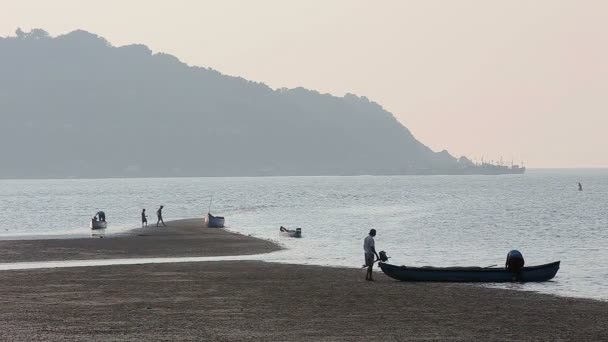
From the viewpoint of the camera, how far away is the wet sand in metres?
57.5

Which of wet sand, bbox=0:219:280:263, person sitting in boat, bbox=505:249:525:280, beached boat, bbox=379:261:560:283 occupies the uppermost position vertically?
person sitting in boat, bbox=505:249:525:280

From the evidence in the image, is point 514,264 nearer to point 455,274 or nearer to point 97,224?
point 455,274

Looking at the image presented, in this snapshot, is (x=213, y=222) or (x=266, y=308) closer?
(x=266, y=308)

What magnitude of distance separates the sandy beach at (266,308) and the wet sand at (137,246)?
10311mm

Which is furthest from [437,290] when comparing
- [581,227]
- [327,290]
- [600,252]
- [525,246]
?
[581,227]

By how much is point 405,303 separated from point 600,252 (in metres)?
35.7

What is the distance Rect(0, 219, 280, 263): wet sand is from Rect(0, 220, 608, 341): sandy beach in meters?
10.3

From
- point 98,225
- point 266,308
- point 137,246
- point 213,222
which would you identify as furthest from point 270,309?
point 213,222

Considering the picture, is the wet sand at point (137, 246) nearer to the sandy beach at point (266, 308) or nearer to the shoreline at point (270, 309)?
the sandy beach at point (266, 308)

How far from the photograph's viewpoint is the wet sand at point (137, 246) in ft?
189

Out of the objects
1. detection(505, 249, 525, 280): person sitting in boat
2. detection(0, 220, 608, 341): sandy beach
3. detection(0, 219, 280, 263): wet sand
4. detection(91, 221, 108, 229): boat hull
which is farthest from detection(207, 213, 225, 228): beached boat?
detection(505, 249, 525, 280): person sitting in boat

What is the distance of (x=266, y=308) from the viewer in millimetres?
32625

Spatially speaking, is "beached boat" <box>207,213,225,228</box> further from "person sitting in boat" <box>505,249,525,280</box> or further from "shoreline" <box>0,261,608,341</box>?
"person sitting in boat" <box>505,249,525,280</box>

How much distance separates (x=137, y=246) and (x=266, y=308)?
33.3 metres
